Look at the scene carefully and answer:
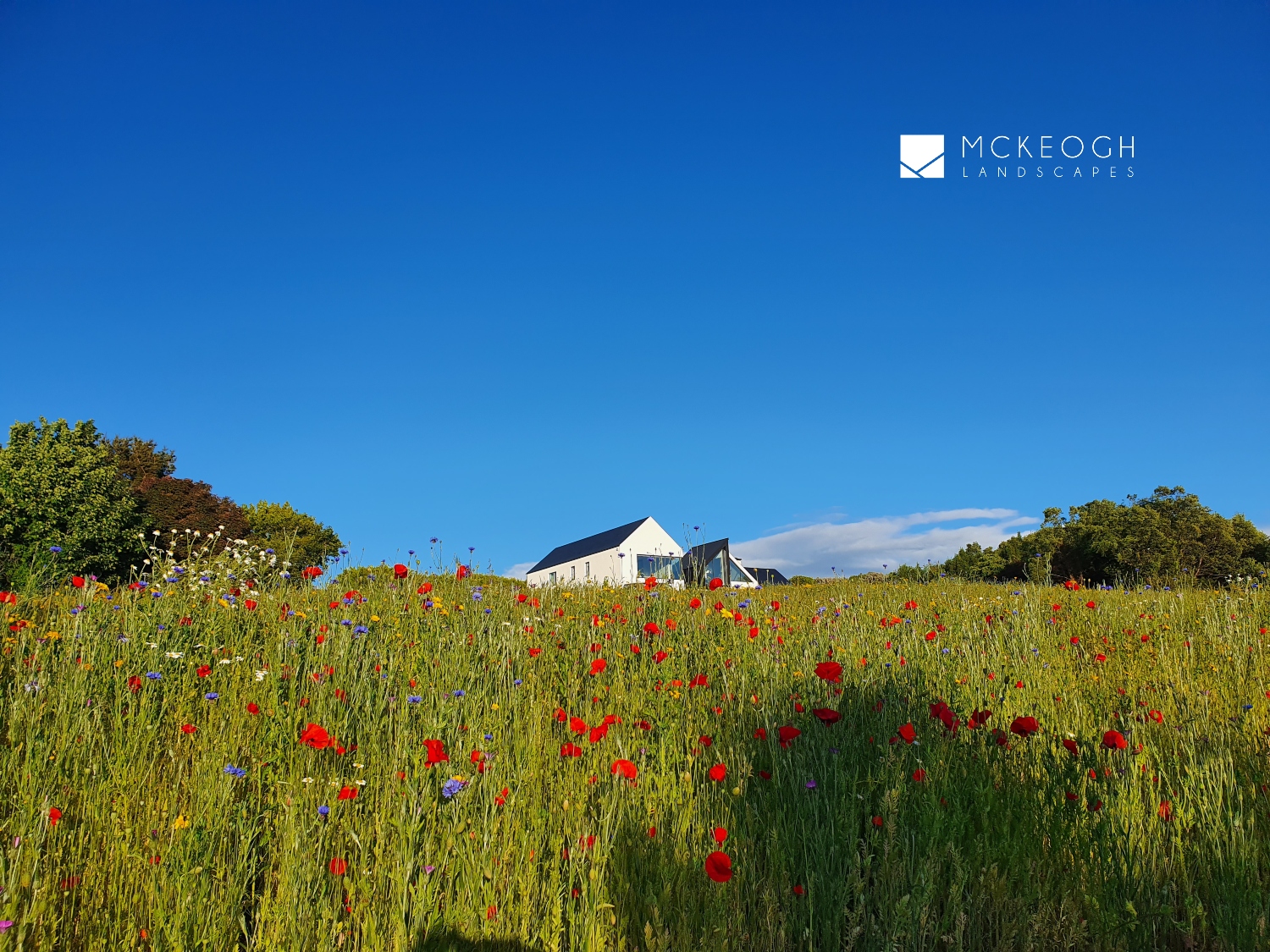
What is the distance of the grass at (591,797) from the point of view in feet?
7.60

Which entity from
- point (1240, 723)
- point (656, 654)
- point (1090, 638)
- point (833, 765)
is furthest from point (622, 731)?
point (1090, 638)

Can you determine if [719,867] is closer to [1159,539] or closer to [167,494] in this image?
[1159,539]

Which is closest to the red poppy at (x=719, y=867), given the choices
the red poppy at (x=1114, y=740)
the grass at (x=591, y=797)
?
the grass at (x=591, y=797)

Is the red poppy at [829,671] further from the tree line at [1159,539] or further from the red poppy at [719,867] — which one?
the tree line at [1159,539]

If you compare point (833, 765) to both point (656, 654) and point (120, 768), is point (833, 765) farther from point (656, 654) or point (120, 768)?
point (120, 768)

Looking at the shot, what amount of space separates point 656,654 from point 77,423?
140ft

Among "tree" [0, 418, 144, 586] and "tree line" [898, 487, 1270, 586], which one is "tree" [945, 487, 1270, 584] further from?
"tree" [0, 418, 144, 586]

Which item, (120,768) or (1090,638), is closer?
(120,768)

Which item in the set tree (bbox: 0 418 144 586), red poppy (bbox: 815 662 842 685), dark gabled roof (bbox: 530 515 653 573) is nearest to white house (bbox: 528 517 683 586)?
dark gabled roof (bbox: 530 515 653 573)

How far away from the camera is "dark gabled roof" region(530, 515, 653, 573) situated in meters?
54.1

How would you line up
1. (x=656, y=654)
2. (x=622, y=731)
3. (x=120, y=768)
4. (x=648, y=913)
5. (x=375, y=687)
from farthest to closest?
(x=656, y=654) → (x=375, y=687) → (x=622, y=731) → (x=120, y=768) → (x=648, y=913)

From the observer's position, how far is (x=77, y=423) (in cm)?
3659

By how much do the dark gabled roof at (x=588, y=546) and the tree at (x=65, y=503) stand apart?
95.9 ft

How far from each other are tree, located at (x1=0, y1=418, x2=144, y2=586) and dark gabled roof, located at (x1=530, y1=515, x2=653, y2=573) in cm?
2923
